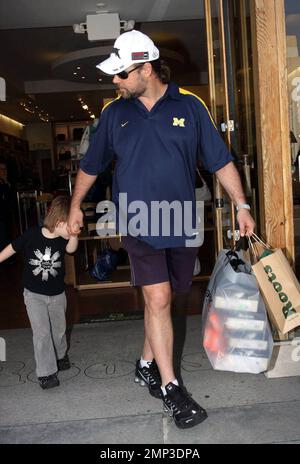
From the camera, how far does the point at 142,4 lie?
19.7ft

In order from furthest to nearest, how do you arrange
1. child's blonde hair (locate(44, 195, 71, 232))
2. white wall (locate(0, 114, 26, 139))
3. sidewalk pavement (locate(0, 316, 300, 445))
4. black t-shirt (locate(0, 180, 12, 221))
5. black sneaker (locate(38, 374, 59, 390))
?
1. white wall (locate(0, 114, 26, 139))
2. black t-shirt (locate(0, 180, 12, 221))
3. child's blonde hair (locate(44, 195, 71, 232))
4. black sneaker (locate(38, 374, 59, 390))
5. sidewalk pavement (locate(0, 316, 300, 445))

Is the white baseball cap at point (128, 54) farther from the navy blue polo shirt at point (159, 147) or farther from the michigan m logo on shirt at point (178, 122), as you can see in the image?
the michigan m logo on shirt at point (178, 122)

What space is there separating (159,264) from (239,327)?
1.66 feet

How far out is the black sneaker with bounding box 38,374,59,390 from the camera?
2.88m

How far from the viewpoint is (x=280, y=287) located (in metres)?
2.61

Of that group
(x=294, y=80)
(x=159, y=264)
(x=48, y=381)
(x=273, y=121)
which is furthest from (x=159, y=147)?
(x=48, y=381)

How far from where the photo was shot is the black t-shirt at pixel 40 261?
301 centimetres

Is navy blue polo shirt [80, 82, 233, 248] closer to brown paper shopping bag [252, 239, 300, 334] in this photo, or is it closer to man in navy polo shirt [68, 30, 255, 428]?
man in navy polo shirt [68, 30, 255, 428]

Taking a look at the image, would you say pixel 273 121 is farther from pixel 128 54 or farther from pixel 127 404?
pixel 127 404

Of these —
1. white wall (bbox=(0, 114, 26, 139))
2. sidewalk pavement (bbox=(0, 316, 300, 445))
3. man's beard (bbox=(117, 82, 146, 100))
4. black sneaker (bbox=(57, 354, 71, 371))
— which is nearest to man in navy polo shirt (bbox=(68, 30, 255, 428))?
man's beard (bbox=(117, 82, 146, 100))

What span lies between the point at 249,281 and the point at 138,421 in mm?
871

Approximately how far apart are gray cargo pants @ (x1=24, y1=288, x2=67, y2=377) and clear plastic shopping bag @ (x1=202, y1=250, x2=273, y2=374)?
38.2 inches

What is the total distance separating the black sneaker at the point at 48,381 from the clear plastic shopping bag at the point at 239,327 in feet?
3.09
